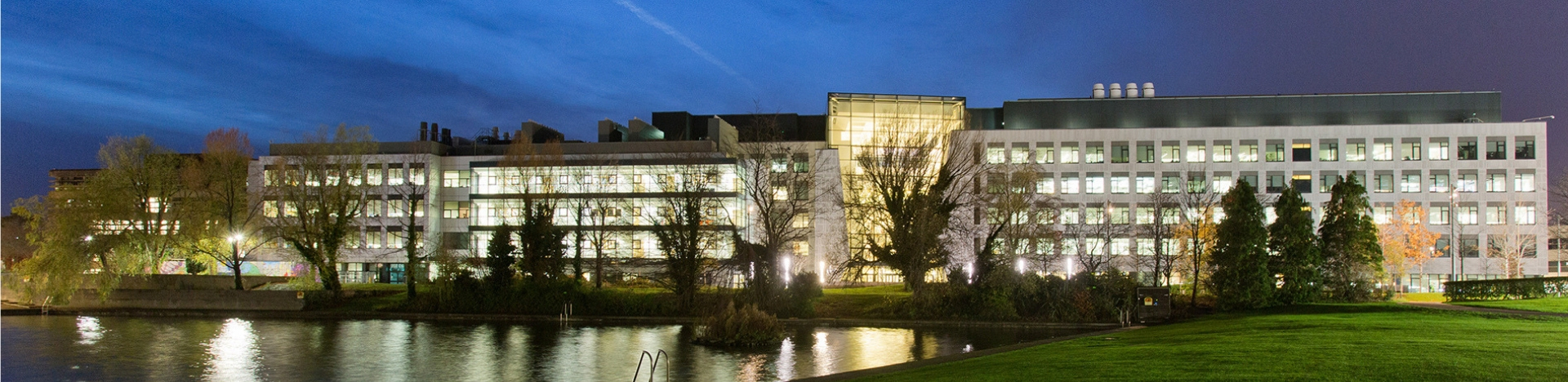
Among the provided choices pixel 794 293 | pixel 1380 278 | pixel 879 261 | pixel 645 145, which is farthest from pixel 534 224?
pixel 1380 278

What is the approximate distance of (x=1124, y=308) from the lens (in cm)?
4466

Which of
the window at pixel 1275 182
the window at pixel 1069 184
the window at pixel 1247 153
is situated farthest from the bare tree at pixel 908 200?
the window at pixel 1275 182

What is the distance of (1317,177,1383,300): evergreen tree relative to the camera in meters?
44.1

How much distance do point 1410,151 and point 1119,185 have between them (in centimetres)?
2200

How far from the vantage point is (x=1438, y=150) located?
74000 millimetres

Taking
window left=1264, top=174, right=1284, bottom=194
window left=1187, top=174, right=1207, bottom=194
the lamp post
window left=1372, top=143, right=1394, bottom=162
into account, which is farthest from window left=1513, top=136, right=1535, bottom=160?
the lamp post

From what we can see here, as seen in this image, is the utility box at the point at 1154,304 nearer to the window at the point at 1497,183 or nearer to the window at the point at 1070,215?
the window at the point at 1070,215

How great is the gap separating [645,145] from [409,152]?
20.4 metres

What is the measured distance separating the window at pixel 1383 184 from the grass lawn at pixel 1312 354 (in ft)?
165

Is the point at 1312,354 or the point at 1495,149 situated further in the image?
the point at 1495,149

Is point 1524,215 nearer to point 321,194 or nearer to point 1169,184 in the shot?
point 1169,184

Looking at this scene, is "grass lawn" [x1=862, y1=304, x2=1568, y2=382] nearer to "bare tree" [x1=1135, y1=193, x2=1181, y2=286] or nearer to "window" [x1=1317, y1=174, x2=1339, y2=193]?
"bare tree" [x1=1135, y1=193, x2=1181, y2=286]

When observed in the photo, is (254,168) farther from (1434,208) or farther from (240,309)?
(1434,208)

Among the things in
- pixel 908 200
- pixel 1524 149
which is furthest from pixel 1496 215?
pixel 908 200
